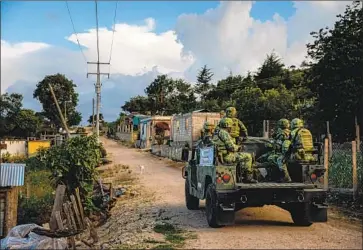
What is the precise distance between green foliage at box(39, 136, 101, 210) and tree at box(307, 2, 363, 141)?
1007cm

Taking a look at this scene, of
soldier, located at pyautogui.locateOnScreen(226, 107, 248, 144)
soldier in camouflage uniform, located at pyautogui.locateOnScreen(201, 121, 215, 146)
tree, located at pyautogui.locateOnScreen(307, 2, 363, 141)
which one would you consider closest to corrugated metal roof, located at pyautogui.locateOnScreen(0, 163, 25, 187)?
soldier in camouflage uniform, located at pyautogui.locateOnScreen(201, 121, 215, 146)

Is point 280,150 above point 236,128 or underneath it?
underneath

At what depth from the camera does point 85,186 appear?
59.6 ft

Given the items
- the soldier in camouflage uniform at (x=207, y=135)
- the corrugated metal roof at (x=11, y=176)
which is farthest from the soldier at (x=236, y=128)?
the corrugated metal roof at (x=11, y=176)

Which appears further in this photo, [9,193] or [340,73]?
[340,73]

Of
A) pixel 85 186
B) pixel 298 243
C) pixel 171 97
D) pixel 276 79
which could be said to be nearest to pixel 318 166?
pixel 298 243

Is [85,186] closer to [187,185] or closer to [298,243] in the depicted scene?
[187,185]

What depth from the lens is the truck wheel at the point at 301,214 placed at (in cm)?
1009

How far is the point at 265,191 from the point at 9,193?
9.08 meters

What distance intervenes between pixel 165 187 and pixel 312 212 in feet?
35.1

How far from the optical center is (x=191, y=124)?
1478 inches

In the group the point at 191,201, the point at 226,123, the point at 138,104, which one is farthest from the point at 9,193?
the point at 138,104

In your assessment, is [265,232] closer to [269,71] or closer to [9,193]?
[9,193]

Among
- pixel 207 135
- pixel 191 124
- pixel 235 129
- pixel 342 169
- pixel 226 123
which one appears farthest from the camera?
pixel 191 124
